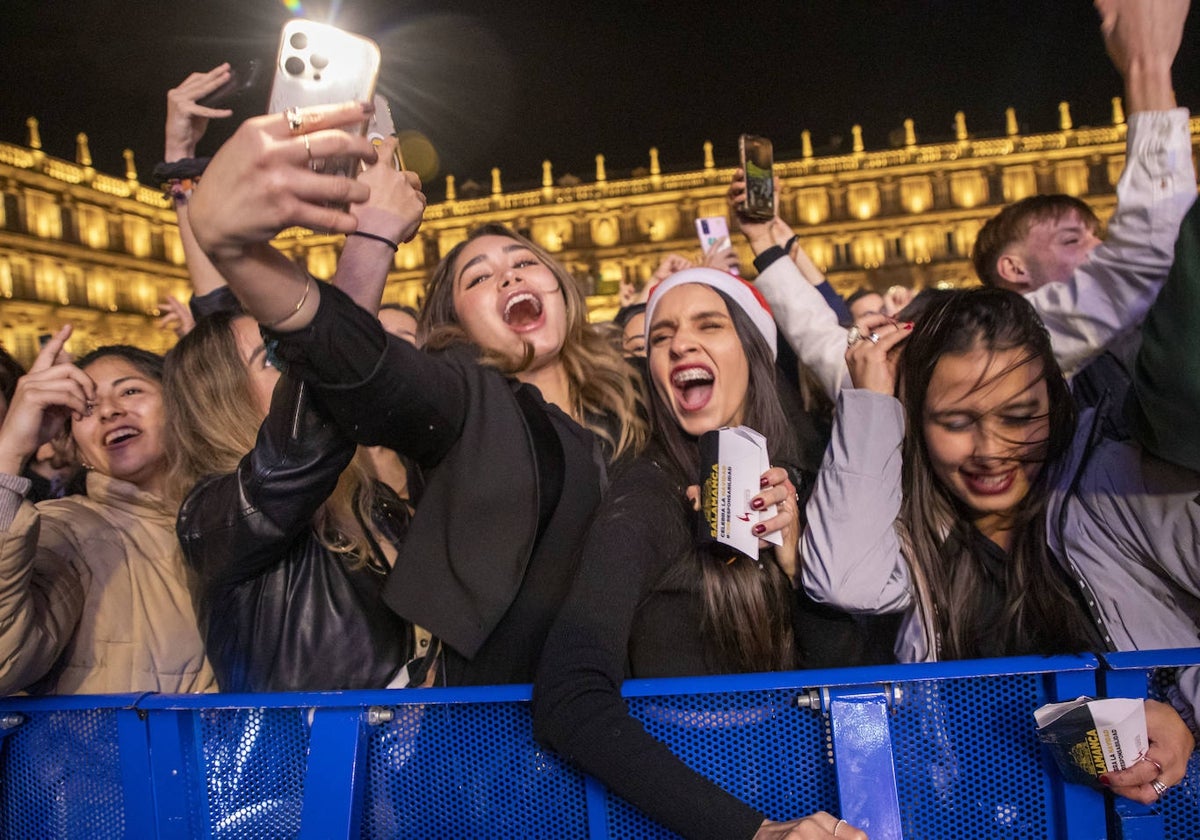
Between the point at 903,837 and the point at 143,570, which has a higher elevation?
the point at 143,570

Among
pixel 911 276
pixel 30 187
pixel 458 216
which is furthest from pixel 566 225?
pixel 30 187

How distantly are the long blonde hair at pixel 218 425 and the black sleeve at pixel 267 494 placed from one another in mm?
193

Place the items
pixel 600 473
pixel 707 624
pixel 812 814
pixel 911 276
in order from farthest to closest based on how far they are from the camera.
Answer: pixel 911 276
pixel 600 473
pixel 707 624
pixel 812 814

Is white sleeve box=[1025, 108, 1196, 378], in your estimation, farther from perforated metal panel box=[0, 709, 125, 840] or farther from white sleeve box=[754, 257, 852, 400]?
perforated metal panel box=[0, 709, 125, 840]

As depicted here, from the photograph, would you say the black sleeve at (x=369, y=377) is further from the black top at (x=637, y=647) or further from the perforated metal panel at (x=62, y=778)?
the perforated metal panel at (x=62, y=778)

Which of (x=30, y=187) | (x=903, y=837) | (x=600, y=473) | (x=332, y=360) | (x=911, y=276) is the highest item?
(x=30, y=187)

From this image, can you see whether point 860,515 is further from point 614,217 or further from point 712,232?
point 614,217

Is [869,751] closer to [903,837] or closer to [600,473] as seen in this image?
[903,837]

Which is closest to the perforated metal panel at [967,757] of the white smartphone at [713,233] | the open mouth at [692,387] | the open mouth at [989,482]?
the open mouth at [989,482]

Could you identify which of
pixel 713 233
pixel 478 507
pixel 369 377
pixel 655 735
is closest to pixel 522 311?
pixel 478 507

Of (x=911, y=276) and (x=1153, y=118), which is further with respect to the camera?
(x=911, y=276)

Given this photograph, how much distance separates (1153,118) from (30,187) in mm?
40362

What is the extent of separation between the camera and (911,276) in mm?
38594

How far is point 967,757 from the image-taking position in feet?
4.62
